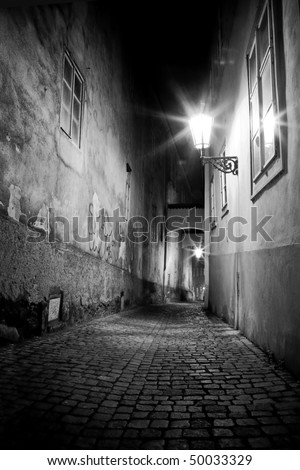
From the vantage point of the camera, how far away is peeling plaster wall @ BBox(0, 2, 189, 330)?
152 inches

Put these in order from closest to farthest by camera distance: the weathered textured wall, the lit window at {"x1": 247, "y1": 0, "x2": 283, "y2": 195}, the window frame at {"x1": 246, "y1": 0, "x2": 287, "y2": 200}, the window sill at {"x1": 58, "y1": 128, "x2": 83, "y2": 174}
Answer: the weathered textured wall
the window frame at {"x1": 246, "y1": 0, "x2": 287, "y2": 200}
the lit window at {"x1": 247, "y1": 0, "x2": 283, "y2": 195}
the window sill at {"x1": 58, "y1": 128, "x2": 83, "y2": 174}

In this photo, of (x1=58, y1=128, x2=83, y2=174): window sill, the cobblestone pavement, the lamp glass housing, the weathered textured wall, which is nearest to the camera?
the cobblestone pavement

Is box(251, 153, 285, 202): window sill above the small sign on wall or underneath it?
above

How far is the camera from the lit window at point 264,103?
3.58 meters

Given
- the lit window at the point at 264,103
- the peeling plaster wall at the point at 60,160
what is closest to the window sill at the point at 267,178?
the lit window at the point at 264,103

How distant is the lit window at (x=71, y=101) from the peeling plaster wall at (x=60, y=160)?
199mm

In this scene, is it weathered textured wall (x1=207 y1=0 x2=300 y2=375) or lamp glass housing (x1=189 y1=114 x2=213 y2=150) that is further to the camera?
lamp glass housing (x1=189 y1=114 x2=213 y2=150)

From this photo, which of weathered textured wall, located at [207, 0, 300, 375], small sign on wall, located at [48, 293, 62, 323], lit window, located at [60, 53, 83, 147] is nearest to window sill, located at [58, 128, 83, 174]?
lit window, located at [60, 53, 83, 147]

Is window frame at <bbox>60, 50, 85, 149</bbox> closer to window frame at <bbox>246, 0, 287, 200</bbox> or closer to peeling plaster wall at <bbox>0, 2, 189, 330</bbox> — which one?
peeling plaster wall at <bbox>0, 2, 189, 330</bbox>

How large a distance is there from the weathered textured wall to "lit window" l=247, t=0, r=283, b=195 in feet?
0.61

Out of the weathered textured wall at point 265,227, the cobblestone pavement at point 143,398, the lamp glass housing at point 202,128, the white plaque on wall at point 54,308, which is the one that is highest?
the lamp glass housing at point 202,128

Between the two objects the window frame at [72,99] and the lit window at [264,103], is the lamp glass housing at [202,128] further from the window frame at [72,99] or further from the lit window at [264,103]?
the window frame at [72,99]

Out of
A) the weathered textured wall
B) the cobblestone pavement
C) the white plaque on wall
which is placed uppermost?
the weathered textured wall

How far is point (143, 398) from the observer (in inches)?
92.2
